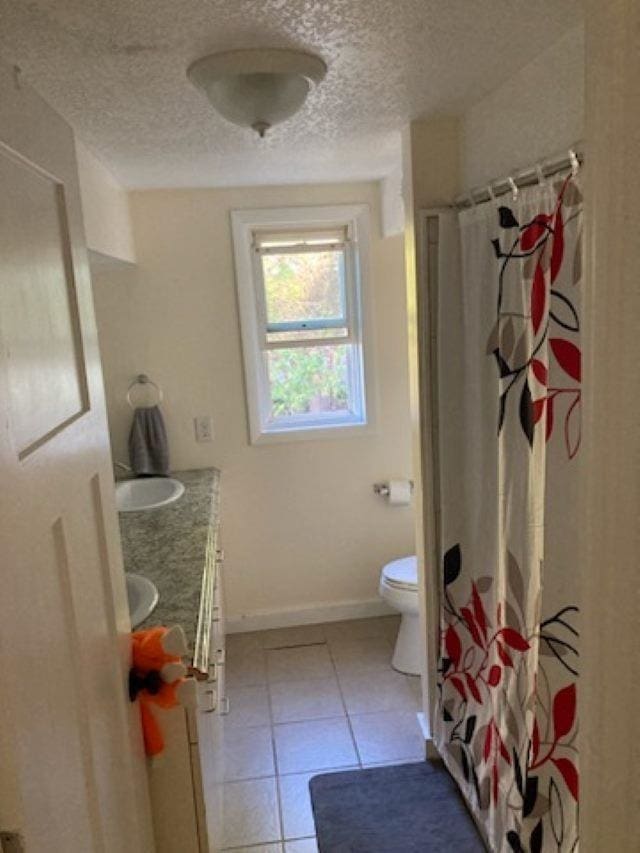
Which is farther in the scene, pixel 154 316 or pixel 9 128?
pixel 154 316

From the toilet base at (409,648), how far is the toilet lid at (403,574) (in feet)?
0.54

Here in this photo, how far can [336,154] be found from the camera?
2.47m

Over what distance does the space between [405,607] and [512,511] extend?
1.42 metres

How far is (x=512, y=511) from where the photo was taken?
1.65 metres

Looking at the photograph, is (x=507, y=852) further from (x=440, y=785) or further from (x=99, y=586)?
(x=99, y=586)

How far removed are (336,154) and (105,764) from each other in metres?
2.13

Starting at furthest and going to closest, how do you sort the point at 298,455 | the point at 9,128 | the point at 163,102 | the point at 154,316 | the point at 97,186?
the point at 298,455 < the point at 154,316 < the point at 97,186 < the point at 163,102 < the point at 9,128

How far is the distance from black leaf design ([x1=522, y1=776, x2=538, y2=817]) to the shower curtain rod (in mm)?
1351

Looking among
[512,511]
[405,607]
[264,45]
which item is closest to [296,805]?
[405,607]

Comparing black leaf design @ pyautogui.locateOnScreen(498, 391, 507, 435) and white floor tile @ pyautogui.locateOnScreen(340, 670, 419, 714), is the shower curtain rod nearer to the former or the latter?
black leaf design @ pyautogui.locateOnScreen(498, 391, 507, 435)

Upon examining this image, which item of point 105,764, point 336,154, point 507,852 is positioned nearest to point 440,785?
point 507,852

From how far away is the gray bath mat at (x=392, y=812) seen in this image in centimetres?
208

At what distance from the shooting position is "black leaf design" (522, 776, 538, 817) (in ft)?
5.06

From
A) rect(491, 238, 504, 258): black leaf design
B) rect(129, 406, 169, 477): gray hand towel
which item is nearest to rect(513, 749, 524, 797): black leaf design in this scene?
rect(491, 238, 504, 258): black leaf design
